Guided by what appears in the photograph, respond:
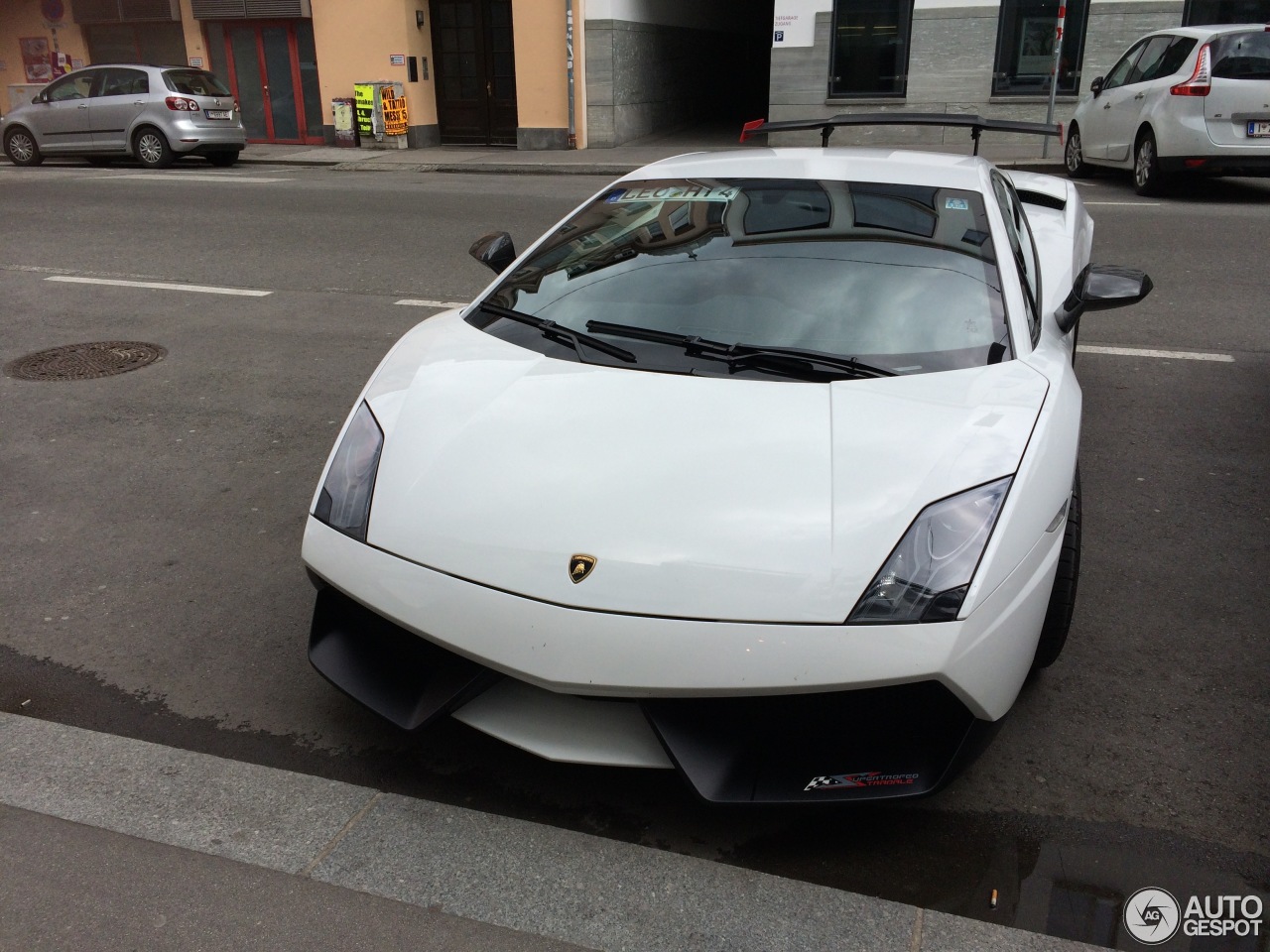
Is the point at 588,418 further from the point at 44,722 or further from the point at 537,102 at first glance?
the point at 537,102

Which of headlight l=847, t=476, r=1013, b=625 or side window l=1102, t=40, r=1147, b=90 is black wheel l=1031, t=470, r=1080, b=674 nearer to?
headlight l=847, t=476, r=1013, b=625

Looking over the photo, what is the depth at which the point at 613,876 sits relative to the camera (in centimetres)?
247

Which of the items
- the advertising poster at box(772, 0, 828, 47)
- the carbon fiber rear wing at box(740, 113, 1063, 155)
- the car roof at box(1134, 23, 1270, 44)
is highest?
the advertising poster at box(772, 0, 828, 47)

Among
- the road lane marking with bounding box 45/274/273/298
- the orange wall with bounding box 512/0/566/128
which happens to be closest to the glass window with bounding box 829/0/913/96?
the orange wall with bounding box 512/0/566/128

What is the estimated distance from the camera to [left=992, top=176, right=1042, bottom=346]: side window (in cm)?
348

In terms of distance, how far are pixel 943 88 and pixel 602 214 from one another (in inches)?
651

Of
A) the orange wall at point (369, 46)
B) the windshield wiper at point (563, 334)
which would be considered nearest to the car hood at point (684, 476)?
the windshield wiper at point (563, 334)

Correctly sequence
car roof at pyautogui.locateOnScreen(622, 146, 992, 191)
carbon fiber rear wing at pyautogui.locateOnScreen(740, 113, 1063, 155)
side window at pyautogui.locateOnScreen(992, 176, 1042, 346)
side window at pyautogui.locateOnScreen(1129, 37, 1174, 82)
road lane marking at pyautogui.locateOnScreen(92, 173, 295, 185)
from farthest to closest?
road lane marking at pyautogui.locateOnScreen(92, 173, 295, 185)
side window at pyautogui.locateOnScreen(1129, 37, 1174, 82)
carbon fiber rear wing at pyautogui.locateOnScreen(740, 113, 1063, 155)
car roof at pyautogui.locateOnScreen(622, 146, 992, 191)
side window at pyautogui.locateOnScreen(992, 176, 1042, 346)

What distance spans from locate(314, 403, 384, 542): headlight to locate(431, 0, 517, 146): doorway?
19393 millimetres

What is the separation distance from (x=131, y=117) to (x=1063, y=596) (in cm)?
1885

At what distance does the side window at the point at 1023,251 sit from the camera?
348 cm

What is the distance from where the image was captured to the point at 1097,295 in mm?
3607

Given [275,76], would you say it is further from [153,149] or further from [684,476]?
[684,476]

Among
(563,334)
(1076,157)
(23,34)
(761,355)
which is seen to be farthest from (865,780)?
(23,34)
